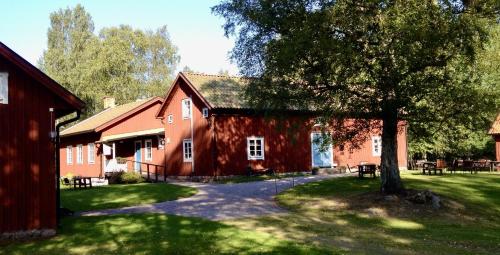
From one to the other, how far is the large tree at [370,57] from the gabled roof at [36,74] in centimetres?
595

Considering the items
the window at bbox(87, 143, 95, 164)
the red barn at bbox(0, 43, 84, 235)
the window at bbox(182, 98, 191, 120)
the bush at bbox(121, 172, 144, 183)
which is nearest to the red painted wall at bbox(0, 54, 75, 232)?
the red barn at bbox(0, 43, 84, 235)

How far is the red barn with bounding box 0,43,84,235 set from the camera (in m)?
11.6

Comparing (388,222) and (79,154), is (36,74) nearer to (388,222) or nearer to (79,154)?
(388,222)

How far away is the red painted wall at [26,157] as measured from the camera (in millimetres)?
11602

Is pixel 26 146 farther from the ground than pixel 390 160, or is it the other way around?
pixel 26 146

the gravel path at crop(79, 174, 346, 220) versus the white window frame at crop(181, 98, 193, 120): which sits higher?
the white window frame at crop(181, 98, 193, 120)

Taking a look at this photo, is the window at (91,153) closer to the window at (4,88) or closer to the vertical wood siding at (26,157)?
the vertical wood siding at (26,157)

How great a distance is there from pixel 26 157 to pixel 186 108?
17946 mm

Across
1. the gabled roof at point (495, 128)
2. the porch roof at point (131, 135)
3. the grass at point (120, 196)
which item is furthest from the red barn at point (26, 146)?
the gabled roof at point (495, 128)

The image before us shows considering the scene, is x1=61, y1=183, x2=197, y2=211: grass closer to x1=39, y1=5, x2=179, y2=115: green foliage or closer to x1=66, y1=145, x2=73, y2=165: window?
x1=66, y1=145, x2=73, y2=165: window

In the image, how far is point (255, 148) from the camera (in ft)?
90.9

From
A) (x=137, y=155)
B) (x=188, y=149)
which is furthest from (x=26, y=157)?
(x=137, y=155)

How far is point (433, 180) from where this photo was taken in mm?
21266

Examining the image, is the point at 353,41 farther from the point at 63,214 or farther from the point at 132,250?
the point at 63,214
